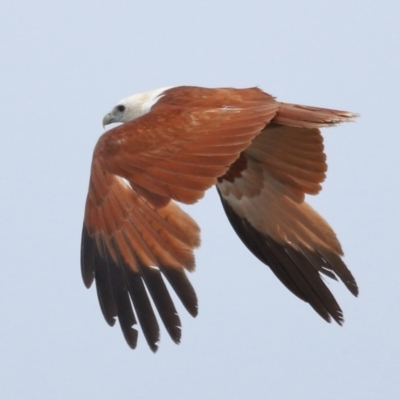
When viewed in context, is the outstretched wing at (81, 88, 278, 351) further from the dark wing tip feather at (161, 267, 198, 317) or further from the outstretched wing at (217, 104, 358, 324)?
the outstretched wing at (217, 104, 358, 324)

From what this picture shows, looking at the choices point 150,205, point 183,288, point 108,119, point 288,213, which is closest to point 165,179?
point 150,205

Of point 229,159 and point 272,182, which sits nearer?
point 229,159

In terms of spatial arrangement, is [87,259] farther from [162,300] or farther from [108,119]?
[108,119]

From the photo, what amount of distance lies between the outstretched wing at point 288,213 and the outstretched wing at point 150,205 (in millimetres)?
1155

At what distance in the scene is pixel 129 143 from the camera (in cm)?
1021

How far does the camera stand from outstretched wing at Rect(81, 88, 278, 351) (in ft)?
32.1

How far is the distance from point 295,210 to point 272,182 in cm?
31

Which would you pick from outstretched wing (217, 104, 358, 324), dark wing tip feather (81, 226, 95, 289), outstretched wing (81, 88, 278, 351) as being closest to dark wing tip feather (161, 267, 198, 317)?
outstretched wing (81, 88, 278, 351)

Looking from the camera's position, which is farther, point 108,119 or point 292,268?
point 108,119

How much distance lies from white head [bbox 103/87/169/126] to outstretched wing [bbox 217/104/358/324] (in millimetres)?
930

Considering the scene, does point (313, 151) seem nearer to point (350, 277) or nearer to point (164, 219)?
point (350, 277)

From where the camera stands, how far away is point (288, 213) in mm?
11930

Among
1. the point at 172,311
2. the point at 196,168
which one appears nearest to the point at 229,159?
the point at 196,168

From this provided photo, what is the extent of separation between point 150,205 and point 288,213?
222cm
